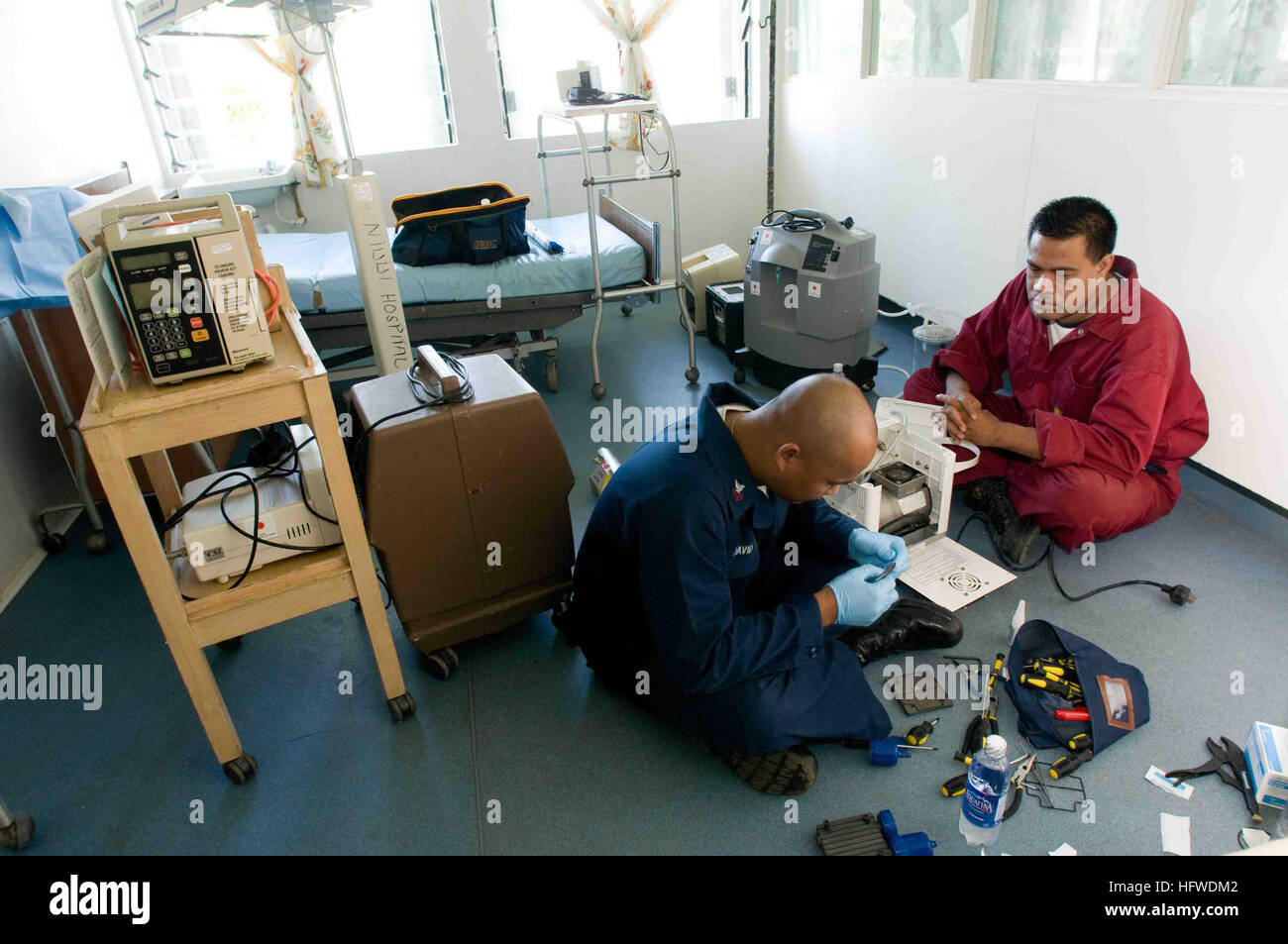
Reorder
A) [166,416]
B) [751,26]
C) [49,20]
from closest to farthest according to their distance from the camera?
[166,416] < [49,20] < [751,26]

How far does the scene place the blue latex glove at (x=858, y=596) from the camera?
5.42 feet

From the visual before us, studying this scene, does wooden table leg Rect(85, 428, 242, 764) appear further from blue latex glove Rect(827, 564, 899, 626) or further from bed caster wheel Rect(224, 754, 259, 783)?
blue latex glove Rect(827, 564, 899, 626)

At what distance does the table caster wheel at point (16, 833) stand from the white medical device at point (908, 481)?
1.96 meters

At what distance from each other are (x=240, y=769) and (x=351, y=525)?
1.88ft

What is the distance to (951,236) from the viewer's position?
3.53 metres

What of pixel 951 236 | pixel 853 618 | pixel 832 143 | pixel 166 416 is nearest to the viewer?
pixel 166 416

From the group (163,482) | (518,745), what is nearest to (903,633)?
(518,745)

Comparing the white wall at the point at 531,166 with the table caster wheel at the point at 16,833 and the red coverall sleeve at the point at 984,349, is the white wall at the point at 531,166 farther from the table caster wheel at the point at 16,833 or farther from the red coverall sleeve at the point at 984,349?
the table caster wheel at the point at 16,833

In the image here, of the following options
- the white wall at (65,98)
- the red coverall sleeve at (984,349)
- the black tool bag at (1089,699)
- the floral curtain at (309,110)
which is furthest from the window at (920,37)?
the white wall at (65,98)

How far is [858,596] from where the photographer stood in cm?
165

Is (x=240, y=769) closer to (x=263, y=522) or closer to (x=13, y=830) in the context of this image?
(x=13, y=830)

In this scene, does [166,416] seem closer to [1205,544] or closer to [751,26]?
[1205,544]

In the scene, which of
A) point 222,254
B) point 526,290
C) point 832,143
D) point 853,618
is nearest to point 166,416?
point 222,254

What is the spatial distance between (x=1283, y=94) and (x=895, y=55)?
6.85ft
